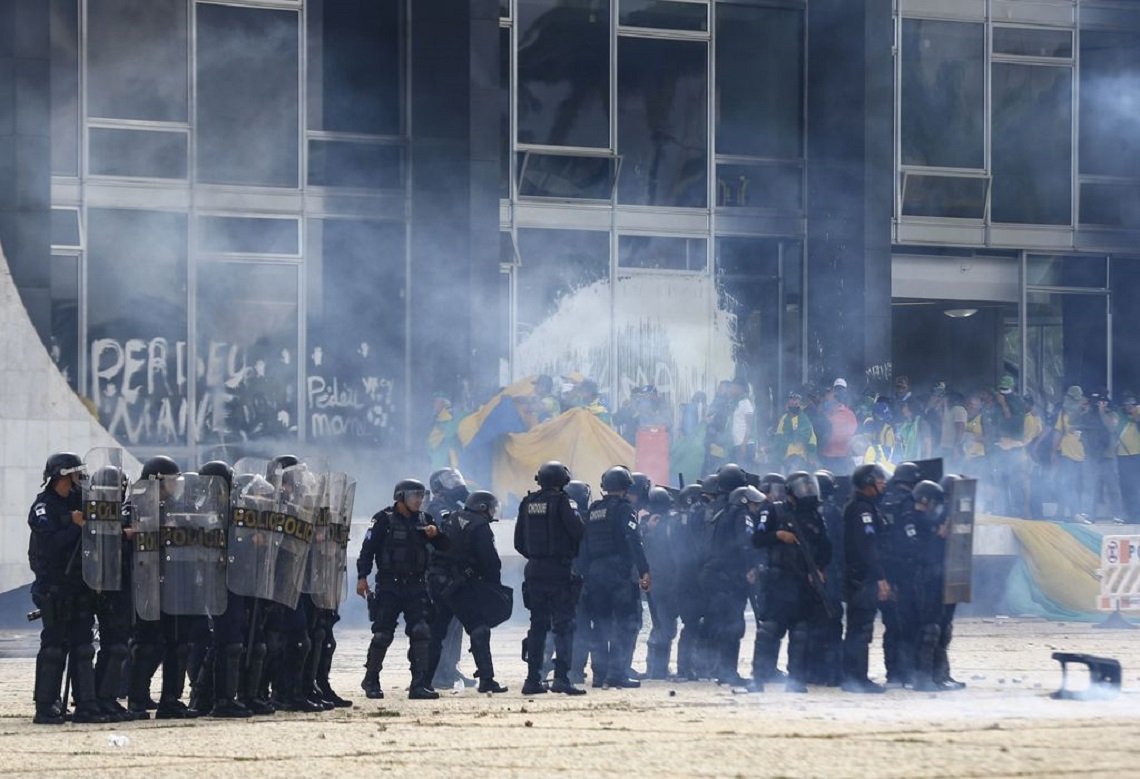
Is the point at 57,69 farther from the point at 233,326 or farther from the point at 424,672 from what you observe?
the point at 424,672

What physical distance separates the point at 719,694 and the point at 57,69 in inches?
538

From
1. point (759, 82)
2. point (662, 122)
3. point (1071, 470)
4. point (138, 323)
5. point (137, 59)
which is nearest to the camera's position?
point (1071, 470)

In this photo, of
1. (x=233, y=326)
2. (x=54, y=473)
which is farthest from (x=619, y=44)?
(x=54, y=473)

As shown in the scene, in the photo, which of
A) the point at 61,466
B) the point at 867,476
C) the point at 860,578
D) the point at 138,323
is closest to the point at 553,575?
the point at 860,578

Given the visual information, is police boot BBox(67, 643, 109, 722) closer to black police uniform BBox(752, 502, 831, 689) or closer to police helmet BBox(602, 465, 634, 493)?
police helmet BBox(602, 465, 634, 493)

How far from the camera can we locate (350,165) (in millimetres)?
26734

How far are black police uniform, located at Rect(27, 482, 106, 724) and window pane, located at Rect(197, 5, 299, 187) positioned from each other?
12.9 metres

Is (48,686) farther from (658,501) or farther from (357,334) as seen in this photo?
(357,334)

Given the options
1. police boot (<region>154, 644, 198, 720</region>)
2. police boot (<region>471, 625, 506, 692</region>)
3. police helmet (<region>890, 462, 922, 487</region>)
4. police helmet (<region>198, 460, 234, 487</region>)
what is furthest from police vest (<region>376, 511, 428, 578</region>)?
police helmet (<region>890, 462, 922, 487</region>)

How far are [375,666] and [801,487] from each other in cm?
350

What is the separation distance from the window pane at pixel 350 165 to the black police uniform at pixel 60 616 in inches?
523

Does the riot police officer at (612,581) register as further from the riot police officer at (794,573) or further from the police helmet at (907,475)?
the police helmet at (907,475)

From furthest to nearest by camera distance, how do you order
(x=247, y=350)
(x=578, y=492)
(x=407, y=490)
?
(x=247, y=350) < (x=578, y=492) < (x=407, y=490)

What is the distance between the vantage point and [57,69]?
25.5 m
